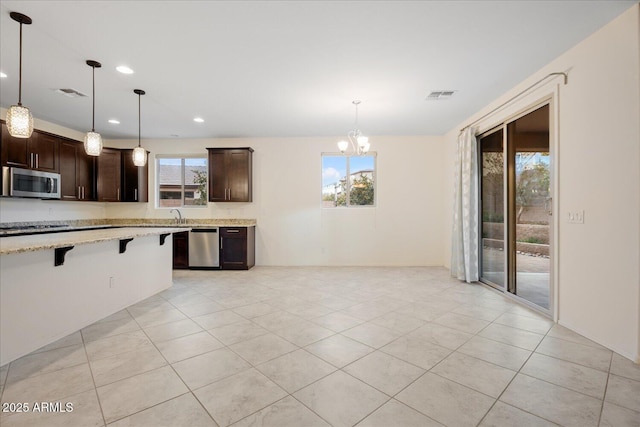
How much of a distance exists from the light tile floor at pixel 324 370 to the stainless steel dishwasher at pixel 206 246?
2085mm

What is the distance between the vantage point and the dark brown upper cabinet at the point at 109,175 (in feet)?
18.7

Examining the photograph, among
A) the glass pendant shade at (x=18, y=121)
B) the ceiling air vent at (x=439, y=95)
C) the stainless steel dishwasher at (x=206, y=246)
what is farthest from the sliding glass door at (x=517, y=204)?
the glass pendant shade at (x=18, y=121)

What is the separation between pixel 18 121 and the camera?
230cm

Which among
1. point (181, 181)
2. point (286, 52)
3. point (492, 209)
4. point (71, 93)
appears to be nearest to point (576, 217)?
point (492, 209)

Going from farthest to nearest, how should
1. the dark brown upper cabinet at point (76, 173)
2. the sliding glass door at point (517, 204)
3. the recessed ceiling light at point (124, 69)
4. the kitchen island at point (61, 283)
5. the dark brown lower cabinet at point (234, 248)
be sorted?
the dark brown lower cabinet at point (234, 248), the dark brown upper cabinet at point (76, 173), the sliding glass door at point (517, 204), the recessed ceiling light at point (124, 69), the kitchen island at point (61, 283)

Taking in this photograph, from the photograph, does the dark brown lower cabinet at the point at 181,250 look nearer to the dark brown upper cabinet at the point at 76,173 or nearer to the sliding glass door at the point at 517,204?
the dark brown upper cabinet at the point at 76,173

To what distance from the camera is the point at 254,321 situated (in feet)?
9.81

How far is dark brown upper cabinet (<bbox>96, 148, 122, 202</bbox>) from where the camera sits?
18.7ft

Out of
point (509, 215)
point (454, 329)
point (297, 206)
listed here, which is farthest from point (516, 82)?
point (297, 206)

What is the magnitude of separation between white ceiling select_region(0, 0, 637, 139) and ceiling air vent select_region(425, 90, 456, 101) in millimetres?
126

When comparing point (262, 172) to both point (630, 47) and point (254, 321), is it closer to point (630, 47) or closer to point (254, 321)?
point (254, 321)

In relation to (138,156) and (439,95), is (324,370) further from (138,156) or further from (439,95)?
(439,95)

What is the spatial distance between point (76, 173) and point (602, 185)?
7.63m

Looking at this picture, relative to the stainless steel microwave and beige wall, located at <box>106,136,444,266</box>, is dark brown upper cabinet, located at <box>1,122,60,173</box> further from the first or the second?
beige wall, located at <box>106,136,444,266</box>
